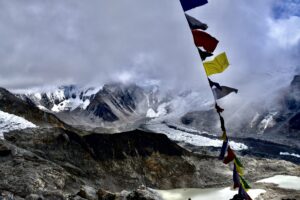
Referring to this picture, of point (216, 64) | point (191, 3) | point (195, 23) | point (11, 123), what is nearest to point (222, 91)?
point (216, 64)

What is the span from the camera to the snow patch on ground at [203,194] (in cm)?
7212

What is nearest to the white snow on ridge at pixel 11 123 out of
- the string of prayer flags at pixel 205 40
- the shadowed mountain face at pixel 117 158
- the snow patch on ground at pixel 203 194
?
the shadowed mountain face at pixel 117 158

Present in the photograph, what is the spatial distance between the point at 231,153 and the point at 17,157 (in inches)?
1799

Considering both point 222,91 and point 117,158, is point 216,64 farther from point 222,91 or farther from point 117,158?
point 117,158

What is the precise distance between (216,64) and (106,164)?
6580 centimetres

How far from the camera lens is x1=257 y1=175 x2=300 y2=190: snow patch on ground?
79062 mm

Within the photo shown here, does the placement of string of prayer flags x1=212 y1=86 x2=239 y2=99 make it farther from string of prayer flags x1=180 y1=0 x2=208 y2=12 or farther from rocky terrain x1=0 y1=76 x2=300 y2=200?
rocky terrain x1=0 y1=76 x2=300 y2=200

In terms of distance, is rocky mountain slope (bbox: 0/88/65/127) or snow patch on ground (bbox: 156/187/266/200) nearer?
snow patch on ground (bbox: 156/187/266/200)

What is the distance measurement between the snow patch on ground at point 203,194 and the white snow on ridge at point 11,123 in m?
27.8

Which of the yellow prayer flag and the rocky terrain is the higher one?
the yellow prayer flag

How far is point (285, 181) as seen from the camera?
83.1 metres

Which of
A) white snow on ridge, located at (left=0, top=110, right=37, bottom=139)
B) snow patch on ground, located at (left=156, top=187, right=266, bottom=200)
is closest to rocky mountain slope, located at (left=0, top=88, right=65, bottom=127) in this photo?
white snow on ridge, located at (left=0, top=110, right=37, bottom=139)

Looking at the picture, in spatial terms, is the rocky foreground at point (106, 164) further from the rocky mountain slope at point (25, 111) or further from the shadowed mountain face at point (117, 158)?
the rocky mountain slope at point (25, 111)

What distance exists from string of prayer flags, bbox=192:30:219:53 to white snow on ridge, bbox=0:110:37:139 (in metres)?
64.8
